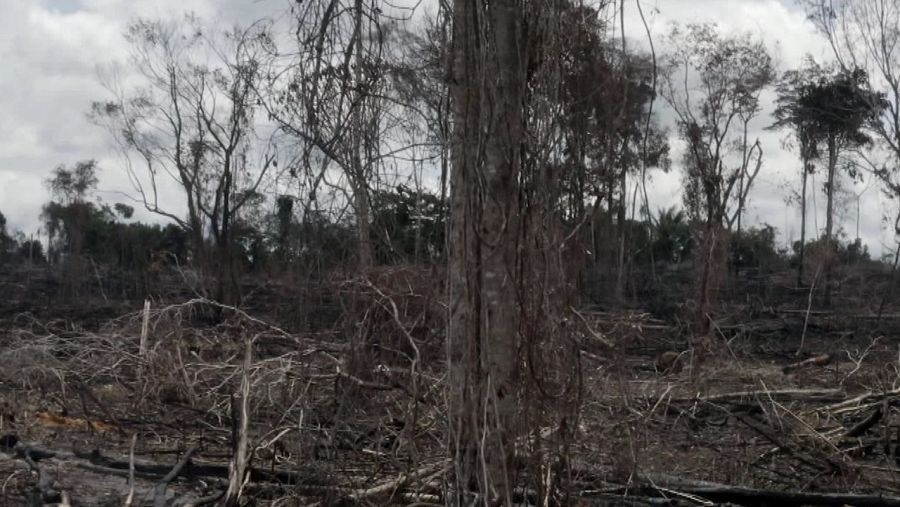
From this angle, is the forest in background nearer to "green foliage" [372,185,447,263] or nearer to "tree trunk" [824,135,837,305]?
"green foliage" [372,185,447,263]

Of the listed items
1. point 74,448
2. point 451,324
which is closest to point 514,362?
point 451,324

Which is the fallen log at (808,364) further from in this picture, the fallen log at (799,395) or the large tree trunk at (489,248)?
the large tree trunk at (489,248)

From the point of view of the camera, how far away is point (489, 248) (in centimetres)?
501

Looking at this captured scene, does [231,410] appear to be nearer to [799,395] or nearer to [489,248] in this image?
[489,248]

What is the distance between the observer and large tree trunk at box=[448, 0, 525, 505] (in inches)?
196

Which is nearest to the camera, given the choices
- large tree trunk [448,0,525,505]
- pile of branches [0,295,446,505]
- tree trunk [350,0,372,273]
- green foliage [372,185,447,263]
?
large tree trunk [448,0,525,505]

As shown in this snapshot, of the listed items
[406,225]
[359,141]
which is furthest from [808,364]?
[359,141]

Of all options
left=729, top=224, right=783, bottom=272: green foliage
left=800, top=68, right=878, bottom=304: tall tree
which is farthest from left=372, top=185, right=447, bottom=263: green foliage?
left=729, top=224, right=783, bottom=272: green foliage

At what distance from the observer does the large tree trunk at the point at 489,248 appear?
498 cm

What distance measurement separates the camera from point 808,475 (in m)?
8.55

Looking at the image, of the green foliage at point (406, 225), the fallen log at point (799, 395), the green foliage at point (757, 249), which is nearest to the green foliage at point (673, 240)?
the green foliage at point (757, 249)

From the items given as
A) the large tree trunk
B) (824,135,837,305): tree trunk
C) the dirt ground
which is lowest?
the dirt ground

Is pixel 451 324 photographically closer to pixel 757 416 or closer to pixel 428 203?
pixel 428 203

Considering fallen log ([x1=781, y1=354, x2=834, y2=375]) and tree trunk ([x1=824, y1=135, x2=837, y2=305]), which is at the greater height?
tree trunk ([x1=824, y1=135, x2=837, y2=305])
